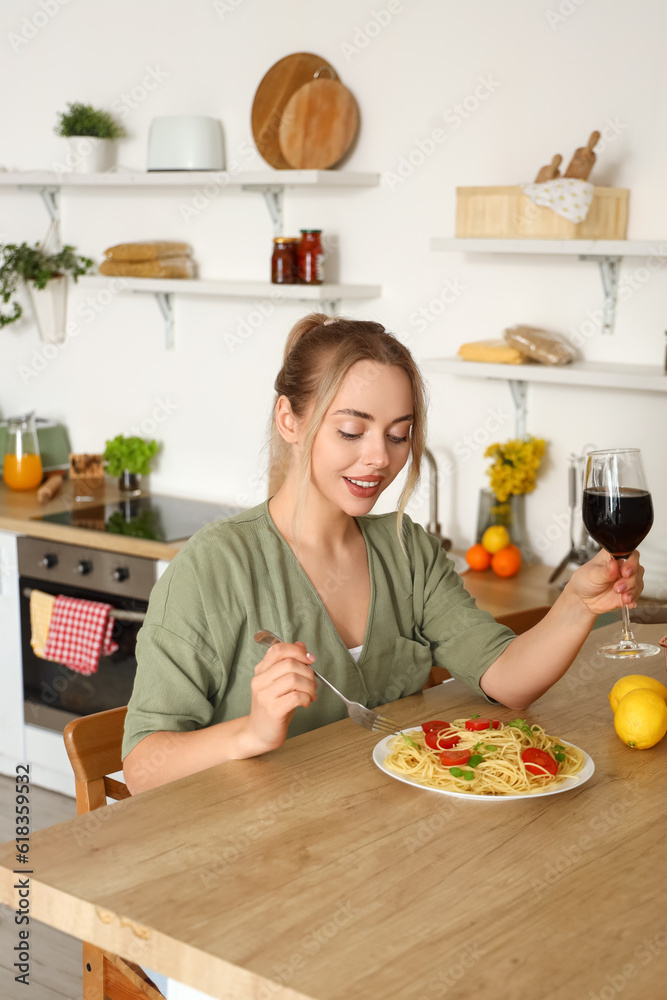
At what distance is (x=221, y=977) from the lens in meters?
0.84

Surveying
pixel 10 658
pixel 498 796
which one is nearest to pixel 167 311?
pixel 10 658

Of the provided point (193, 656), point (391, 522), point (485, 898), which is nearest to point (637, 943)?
point (485, 898)

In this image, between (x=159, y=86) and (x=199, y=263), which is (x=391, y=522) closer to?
(x=199, y=263)

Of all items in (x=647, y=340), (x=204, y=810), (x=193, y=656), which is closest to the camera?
(x=204, y=810)

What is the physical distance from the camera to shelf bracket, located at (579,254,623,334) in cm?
274

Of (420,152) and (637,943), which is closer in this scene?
(637,943)

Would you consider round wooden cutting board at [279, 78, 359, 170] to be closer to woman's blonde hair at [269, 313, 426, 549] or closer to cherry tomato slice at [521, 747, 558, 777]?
woman's blonde hair at [269, 313, 426, 549]

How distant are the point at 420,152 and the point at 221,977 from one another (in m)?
2.59

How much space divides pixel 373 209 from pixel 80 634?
4.88 ft

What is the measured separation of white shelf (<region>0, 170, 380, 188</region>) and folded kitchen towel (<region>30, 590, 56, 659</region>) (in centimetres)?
129

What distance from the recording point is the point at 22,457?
12.0ft

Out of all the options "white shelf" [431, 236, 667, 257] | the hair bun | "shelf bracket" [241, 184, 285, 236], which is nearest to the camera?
the hair bun

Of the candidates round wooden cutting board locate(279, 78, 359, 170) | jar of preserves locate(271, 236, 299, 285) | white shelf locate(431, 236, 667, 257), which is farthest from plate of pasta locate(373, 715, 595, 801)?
round wooden cutting board locate(279, 78, 359, 170)

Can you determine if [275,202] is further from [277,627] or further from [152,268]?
[277,627]
